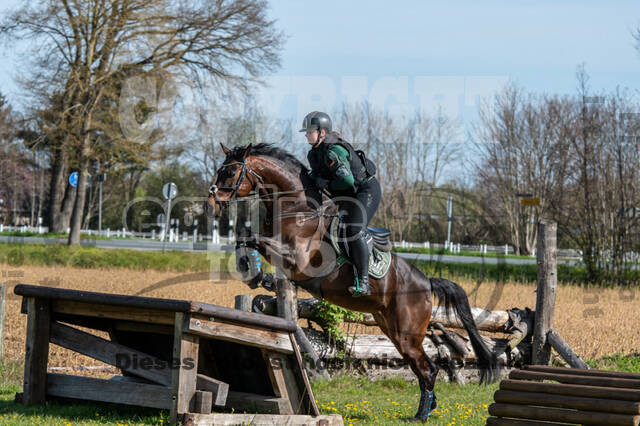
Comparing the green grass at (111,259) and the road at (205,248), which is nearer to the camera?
the green grass at (111,259)

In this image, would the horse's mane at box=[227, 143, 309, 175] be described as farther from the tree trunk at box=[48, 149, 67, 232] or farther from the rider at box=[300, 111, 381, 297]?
the tree trunk at box=[48, 149, 67, 232]

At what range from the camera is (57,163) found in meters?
26.8

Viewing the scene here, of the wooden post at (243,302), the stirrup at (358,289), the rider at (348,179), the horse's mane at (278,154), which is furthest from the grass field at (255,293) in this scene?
the horse's mane at (278,154)

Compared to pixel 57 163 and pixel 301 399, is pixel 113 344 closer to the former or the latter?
pixel 301 399

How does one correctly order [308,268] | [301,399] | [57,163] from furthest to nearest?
1. [57,163]
2. [308,268]
3. [301,399]

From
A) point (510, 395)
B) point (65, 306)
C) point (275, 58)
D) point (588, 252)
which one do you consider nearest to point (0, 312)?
point (65, 306)

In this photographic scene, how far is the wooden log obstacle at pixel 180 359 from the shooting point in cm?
496

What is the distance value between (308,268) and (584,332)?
714 cm

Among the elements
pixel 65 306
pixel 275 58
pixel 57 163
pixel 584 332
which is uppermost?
pixel 275 58

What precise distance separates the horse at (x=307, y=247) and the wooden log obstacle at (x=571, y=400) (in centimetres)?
167

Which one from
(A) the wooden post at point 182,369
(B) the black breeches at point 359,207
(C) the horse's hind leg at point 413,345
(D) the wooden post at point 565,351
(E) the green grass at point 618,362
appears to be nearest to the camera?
(A) the wooden post at point 182,369

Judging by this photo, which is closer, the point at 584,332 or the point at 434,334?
the point at 434,334

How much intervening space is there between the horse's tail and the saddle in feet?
2.83

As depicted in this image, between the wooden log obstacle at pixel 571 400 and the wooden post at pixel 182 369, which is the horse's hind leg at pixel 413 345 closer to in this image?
the wooden log obstacle at pixel 571 400
